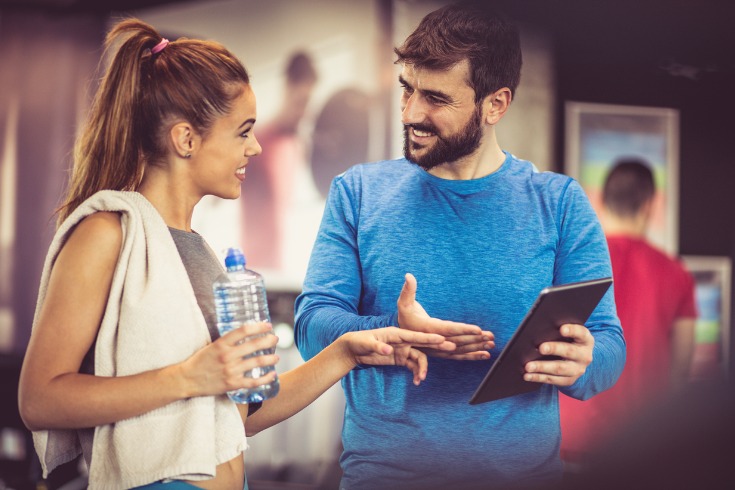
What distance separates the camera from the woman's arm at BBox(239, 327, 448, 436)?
1343 millimetres

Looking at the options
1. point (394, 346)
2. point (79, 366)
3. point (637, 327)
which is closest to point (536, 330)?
point (394, 346)

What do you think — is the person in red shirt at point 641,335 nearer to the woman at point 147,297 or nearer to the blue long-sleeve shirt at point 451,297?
the blue long-sleeve shirt at point 451,297

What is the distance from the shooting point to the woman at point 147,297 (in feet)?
3.55

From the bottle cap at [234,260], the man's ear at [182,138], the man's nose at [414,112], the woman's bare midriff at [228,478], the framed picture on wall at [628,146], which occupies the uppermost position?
the framed picture on wall at [628,146]

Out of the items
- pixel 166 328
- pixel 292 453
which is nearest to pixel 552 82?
pixel 292 453

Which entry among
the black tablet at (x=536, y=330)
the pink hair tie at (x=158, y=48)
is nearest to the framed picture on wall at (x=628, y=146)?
the black tablet at (x=536, y=330)

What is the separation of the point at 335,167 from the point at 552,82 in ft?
4.14

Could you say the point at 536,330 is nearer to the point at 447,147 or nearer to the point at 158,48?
the point at 447,147

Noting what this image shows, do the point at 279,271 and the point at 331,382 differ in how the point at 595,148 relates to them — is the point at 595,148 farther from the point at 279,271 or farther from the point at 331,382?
the point at 331,382

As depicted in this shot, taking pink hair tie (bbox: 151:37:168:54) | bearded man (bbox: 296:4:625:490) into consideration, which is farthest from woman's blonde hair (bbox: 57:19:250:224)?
bearded man (bbox: 296:4:625:490)

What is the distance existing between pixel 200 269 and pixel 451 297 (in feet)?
1.75

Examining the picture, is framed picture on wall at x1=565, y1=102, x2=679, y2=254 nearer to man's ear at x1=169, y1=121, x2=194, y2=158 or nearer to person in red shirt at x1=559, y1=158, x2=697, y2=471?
person in red shirt at x1=559, y1=158, x2=697, y2=471

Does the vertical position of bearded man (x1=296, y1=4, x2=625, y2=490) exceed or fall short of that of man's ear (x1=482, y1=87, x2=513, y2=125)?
it falls short

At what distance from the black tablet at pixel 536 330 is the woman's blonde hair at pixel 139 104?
0.63 meters
